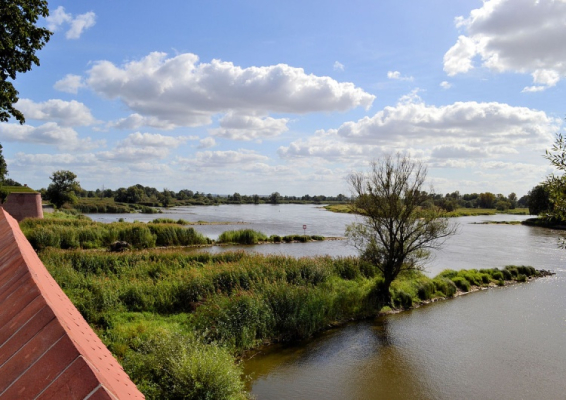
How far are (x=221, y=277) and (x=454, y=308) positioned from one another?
11.1 m

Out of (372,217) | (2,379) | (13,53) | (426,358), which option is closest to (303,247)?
(372,217)

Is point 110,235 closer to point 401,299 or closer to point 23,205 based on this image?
point 23,205

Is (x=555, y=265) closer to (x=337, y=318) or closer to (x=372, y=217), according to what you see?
(x=372, y=217)

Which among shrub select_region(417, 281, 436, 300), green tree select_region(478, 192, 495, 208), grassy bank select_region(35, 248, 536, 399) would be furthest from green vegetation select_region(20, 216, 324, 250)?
green tree select_region(478, 192, 495, 208)

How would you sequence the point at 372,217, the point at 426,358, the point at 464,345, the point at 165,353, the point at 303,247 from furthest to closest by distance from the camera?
the point at 303,247 < the point at 372,217 < the point at 464,345 < the point at 426,358 < the point at 165,353

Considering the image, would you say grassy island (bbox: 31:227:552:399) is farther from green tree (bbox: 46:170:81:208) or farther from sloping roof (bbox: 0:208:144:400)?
green tree (bbox: 46:170:81:208)

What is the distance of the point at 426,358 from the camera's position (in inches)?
513

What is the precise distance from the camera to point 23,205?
3338cm

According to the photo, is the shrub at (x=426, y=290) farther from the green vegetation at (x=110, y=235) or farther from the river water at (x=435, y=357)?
the green vegetation at (x=110, y=235)

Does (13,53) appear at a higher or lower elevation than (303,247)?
higher

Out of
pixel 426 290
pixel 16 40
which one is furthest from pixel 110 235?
pixel 426 290

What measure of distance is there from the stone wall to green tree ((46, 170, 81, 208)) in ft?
97.2

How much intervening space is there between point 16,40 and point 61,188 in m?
51.5

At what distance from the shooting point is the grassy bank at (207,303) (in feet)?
28.4
